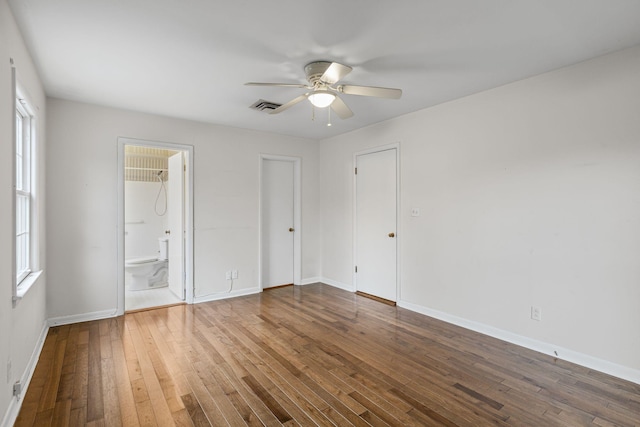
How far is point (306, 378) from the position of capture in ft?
7.97

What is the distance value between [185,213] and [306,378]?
2889 millimetres

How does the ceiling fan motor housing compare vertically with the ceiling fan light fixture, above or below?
→ above

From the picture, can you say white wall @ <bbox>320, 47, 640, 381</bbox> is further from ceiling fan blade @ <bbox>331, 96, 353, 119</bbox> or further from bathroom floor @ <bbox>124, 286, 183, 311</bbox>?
bathroom floor @ <bbox>124, 286, 183, 311</bbox>

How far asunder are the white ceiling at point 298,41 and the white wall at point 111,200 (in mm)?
524

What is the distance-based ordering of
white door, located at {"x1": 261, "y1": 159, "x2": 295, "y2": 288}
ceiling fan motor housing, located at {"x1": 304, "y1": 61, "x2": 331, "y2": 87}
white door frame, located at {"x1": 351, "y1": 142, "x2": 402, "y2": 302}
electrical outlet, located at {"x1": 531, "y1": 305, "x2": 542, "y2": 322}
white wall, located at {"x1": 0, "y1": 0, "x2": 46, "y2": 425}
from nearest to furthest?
white wall, located at {"x1": 0, "y1": 0, "x2": 46, "y2": 425} → ceiling fan motor housing, located at {"x1": 304, "y1": 61, "x2": 331, "y2": 87} → electrical outlet, located at {"x1": 531, "y1": 305, "x2": 542, "y2": 322} → white door frame, located at {"x1": 351, "y1": 142, "x2": 402, "y2": 302} → white door, located at {"x1": 261, "y1": 159, "x2": 295, "y2": 288}

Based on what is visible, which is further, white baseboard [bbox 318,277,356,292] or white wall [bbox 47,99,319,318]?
white baseboard [bbox 318,277,356,292]

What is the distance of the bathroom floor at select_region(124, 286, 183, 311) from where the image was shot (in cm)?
423

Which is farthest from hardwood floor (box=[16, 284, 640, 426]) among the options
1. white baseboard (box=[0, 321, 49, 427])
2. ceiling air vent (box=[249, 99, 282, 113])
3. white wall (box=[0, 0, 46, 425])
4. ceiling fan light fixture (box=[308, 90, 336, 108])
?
ceiling air vent (box=[249, 99, 282, 113])

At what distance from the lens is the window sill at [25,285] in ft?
6.85

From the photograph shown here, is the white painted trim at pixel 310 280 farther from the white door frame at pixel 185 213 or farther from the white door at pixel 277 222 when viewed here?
the white door frame at pixel 185 213

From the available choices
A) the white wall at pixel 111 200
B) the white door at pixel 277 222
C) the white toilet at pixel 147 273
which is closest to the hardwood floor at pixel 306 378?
the white wall at pixel 111 200

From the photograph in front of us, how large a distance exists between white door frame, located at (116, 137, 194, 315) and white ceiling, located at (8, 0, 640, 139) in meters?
0.75

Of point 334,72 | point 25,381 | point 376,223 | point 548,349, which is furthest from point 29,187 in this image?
point 548,349

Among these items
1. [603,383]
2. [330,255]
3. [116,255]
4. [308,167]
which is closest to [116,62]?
[116,255]
